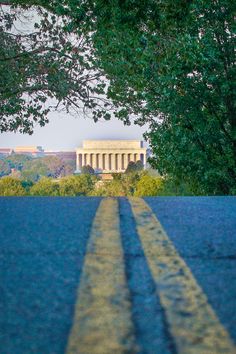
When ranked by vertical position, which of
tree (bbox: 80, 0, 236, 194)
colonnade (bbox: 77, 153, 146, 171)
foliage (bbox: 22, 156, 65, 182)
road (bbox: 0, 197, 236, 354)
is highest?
tree (bbox: 80, 0, 236, 194)

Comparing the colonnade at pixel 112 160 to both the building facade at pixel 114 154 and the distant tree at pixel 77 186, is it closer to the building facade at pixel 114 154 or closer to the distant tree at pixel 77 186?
the building facade at pixel 114 154

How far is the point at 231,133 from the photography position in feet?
47.8

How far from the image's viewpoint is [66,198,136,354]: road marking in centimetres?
153

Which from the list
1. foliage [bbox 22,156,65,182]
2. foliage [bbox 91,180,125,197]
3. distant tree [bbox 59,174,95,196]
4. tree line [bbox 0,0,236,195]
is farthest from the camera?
foliage [bbox 22,156,65,182]

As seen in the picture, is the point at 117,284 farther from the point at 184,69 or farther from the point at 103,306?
the point at 184,69

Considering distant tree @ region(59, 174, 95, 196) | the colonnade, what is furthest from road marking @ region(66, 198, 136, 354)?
the colonnade

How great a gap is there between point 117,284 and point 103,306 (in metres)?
0.31

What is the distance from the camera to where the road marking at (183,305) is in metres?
1.54

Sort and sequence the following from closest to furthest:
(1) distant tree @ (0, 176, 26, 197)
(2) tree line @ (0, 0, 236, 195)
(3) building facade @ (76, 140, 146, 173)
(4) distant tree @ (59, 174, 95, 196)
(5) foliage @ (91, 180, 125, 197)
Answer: (2) tree line @ (0, 0, 236, 195) → (5) foliage @ (91, 180, 125, 197) → (1) distant tree @ (0, 176, 26, 197) → (4) distant tree @ (59, 174, 95, 196) → (3) building facade @ (76, 140, 146, 173)

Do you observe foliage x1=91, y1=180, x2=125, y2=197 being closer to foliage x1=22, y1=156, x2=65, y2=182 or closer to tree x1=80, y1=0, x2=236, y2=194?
foliage x1=22, y1=156, x2=65, y2=182

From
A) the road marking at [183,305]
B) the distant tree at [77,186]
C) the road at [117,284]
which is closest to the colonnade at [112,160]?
the distant tree at [77,186]

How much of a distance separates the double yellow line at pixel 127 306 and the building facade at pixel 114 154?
13896 centimetres

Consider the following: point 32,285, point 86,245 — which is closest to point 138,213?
point 86,245

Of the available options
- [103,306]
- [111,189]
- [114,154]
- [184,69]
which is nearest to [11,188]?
[111,189]
